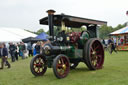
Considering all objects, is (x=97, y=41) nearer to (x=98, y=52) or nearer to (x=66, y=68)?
(x=98, y=52)

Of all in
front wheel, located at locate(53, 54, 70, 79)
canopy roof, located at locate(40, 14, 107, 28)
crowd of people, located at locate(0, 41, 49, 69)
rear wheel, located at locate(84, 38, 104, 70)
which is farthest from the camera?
crowd of people, located at locate(0, 41, 49, 69)

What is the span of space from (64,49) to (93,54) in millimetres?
1385

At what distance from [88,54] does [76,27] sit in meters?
1.81

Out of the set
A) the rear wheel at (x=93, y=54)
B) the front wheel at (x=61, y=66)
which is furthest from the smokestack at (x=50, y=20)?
the rear wheel at (x=93, y=54)

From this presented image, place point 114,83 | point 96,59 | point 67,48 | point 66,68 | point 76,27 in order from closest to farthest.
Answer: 1. point 114,83
2. point 66,68
3. point 67,48
4. point 96,59
5. point 76,27

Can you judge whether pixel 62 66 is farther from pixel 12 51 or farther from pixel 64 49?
pixel 12 51

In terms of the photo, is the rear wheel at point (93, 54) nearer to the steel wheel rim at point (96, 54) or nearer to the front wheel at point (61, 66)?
the steel wheel rim at point (96, 54)

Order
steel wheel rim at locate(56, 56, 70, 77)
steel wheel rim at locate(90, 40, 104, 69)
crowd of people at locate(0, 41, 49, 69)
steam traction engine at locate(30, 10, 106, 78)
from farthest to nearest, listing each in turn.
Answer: crowd of people at locate(0, 41, 49, 69) < steel wheel rim at locate(90, 40, 104, 69) < steam traction engine at locate(30, 10, 106, 78) < steel wheel rim at locate(56, 56, 70, 77)

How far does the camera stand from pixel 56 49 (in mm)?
5949

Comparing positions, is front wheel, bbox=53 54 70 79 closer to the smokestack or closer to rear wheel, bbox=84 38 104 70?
the smokestack

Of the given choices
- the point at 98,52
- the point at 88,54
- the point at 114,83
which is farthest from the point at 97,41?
the point at 114,83

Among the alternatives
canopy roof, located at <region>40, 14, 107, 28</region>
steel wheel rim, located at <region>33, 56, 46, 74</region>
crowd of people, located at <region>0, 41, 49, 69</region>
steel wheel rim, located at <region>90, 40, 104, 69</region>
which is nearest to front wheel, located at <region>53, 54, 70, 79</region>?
steel wheel rim, located at <region>33, 56, 46, 74</region>

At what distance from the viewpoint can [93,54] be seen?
22.8 ft

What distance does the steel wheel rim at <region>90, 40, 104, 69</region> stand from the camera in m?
6.96
